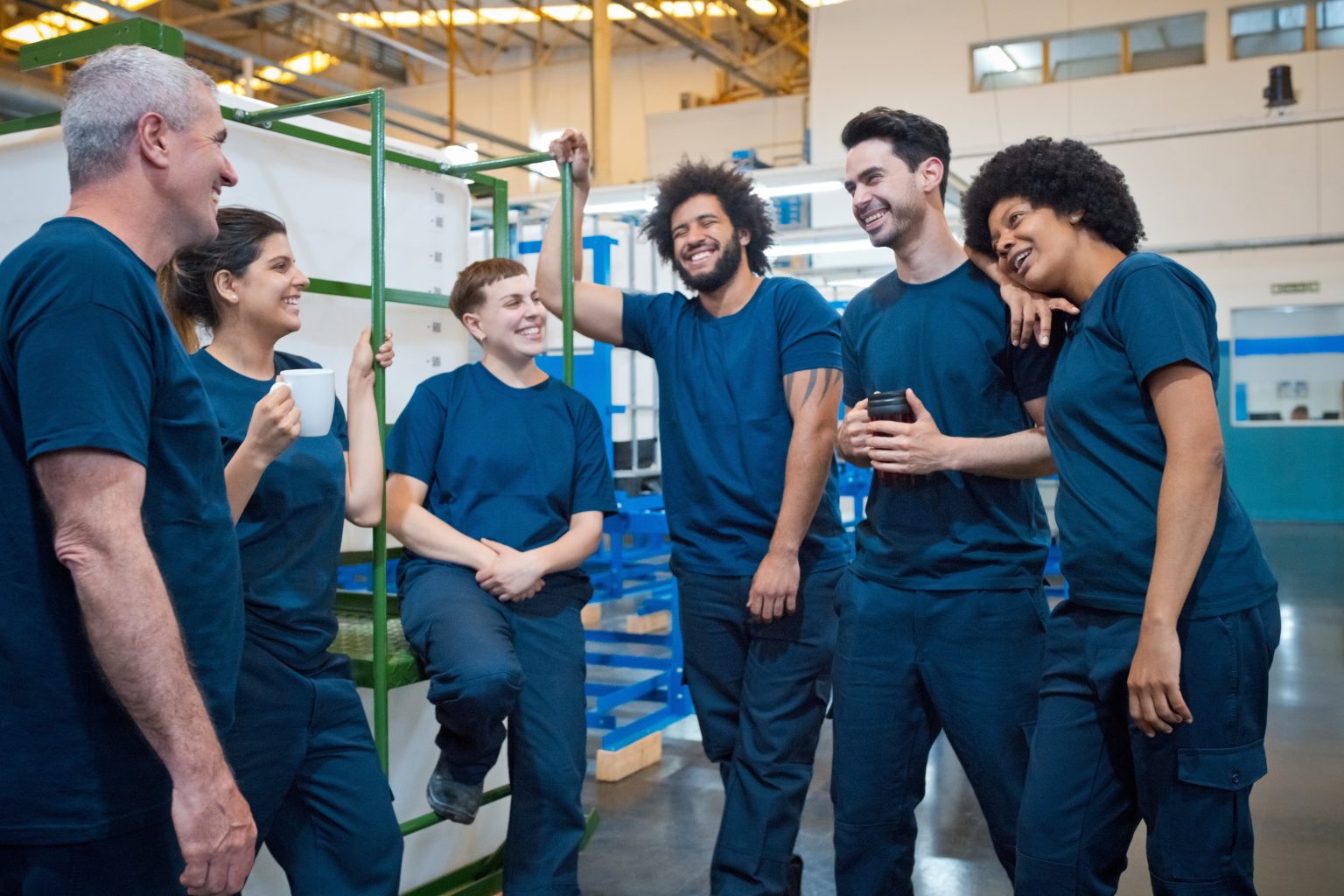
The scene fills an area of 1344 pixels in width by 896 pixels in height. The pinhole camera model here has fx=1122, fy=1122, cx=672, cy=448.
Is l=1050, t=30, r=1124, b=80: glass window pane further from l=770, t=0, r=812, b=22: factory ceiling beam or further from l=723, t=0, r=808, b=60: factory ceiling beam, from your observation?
l=723, t=0, r=808, b=60: factory ceiling beam

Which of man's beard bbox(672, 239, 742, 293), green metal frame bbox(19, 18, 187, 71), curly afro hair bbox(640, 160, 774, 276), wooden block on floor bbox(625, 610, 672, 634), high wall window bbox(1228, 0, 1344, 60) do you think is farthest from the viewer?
high wall window bbox(1228, 0, 1344, 60)

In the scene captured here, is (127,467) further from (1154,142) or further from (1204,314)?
(1154,142)

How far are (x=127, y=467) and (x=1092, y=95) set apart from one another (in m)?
13.6

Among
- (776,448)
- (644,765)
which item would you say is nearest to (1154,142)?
(644,765)

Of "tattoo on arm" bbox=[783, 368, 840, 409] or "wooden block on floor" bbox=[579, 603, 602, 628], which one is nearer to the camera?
"tattoo on arm" bbox=[783, 368, 840, 409]

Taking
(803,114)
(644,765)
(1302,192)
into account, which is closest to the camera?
(644,765)

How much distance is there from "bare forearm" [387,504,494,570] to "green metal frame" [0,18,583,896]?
8cm

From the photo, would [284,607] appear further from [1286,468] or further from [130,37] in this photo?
[1286,468]

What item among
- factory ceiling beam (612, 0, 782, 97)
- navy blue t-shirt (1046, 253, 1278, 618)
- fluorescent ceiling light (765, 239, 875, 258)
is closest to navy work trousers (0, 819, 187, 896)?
navy blue t-shirt (1046, 253, 1278, 618)

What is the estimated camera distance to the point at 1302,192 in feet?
41.3

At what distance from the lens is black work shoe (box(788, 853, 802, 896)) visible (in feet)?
11.0

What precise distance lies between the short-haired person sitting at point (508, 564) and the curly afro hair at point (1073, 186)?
4.20ft

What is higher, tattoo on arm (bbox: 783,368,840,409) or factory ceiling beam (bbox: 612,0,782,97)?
factory ceiling beam (bbox: 612,0,782,97)

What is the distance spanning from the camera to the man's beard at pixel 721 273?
9.68 feet
